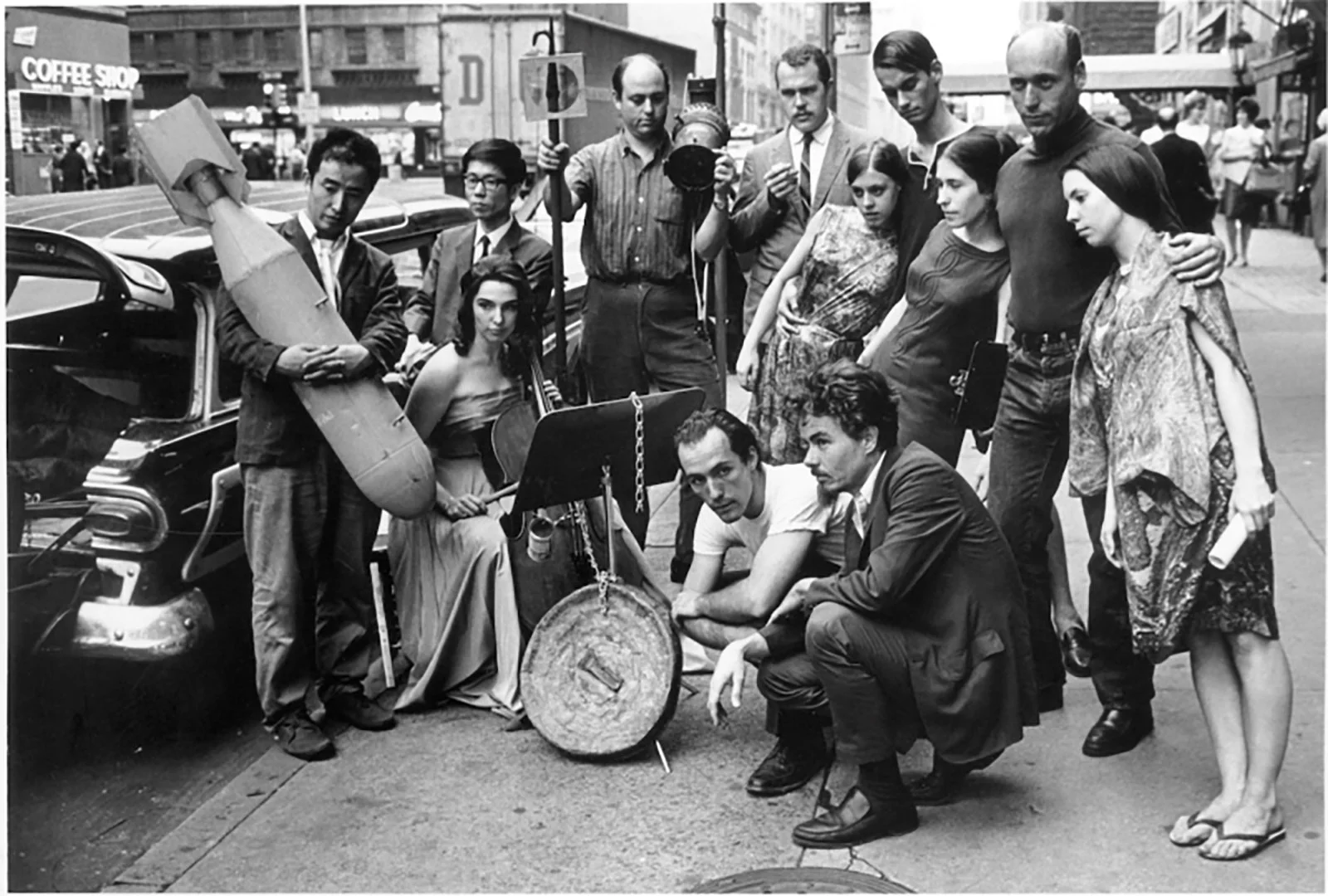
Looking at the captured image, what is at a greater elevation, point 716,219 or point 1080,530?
point 716,219

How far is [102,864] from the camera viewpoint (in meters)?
3.85

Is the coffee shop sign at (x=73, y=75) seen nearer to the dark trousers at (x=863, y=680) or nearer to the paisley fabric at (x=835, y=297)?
the paisley fabric at (x=835, y=297)

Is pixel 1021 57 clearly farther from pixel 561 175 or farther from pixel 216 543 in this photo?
pixel 216 543

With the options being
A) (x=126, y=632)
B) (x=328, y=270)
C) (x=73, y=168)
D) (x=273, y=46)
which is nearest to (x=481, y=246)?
(x=328, y=270)

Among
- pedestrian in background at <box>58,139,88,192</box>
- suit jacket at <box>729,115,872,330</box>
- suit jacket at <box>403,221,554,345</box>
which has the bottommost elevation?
suit jacket at <box>403,221,554,345</box>

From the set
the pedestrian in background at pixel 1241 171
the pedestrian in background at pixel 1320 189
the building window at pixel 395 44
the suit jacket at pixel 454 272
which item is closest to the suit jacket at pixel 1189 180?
the suit jacket at pixel 454 272

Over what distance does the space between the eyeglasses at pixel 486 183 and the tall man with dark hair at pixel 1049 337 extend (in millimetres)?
1761

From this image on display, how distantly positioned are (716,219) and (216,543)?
2017mm

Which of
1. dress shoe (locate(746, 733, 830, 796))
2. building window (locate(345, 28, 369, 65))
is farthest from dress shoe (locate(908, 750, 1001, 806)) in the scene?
building window (locate(345, 28, 369, 65))

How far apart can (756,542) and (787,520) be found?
0.50 feet

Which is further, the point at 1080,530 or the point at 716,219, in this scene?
the point at 1080,530

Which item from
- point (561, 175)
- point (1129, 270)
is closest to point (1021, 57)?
point (1129, 270)

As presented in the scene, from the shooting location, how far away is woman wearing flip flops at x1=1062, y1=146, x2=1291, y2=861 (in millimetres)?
3355

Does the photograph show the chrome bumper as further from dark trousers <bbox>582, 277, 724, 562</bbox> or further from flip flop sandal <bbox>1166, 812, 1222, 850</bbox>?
flip flop sandal <bbox>1166, 812, 1222, 850</bbox>
